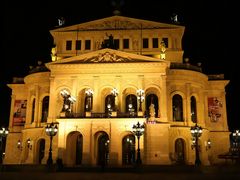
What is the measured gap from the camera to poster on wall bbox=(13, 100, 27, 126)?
195ft

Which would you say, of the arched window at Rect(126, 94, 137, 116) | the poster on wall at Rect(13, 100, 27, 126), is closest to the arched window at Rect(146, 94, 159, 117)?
the arched window at Rect(126, 94, 137, 116)

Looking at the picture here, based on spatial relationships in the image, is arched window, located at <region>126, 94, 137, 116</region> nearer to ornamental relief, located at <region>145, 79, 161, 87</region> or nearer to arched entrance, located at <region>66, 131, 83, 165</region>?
ornamental relief, located at <region>145, 79, 161, 87</region>

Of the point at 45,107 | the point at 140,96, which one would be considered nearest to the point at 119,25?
the point at 140,96

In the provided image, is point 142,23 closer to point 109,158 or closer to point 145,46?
point 145,46

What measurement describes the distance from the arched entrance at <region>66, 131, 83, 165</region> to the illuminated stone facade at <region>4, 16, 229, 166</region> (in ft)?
0.45

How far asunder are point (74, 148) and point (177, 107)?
633 inches

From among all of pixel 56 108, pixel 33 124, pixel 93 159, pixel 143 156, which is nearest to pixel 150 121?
pixel 143 156

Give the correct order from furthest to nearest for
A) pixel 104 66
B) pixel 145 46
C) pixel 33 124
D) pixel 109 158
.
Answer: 1. pixel 145 46
2. pixel 33 124
3. pixel 104 66
4. pixel 109 158

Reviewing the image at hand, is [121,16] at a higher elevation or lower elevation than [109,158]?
higher

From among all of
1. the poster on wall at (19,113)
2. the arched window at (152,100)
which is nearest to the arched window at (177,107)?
the arched window at (152,100)

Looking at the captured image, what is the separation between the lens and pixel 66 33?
60.0 meters

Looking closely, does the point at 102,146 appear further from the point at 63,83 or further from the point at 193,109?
the point at 193,109

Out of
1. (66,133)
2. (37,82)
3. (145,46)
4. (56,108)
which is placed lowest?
(66,133)

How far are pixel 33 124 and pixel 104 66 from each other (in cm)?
1412
